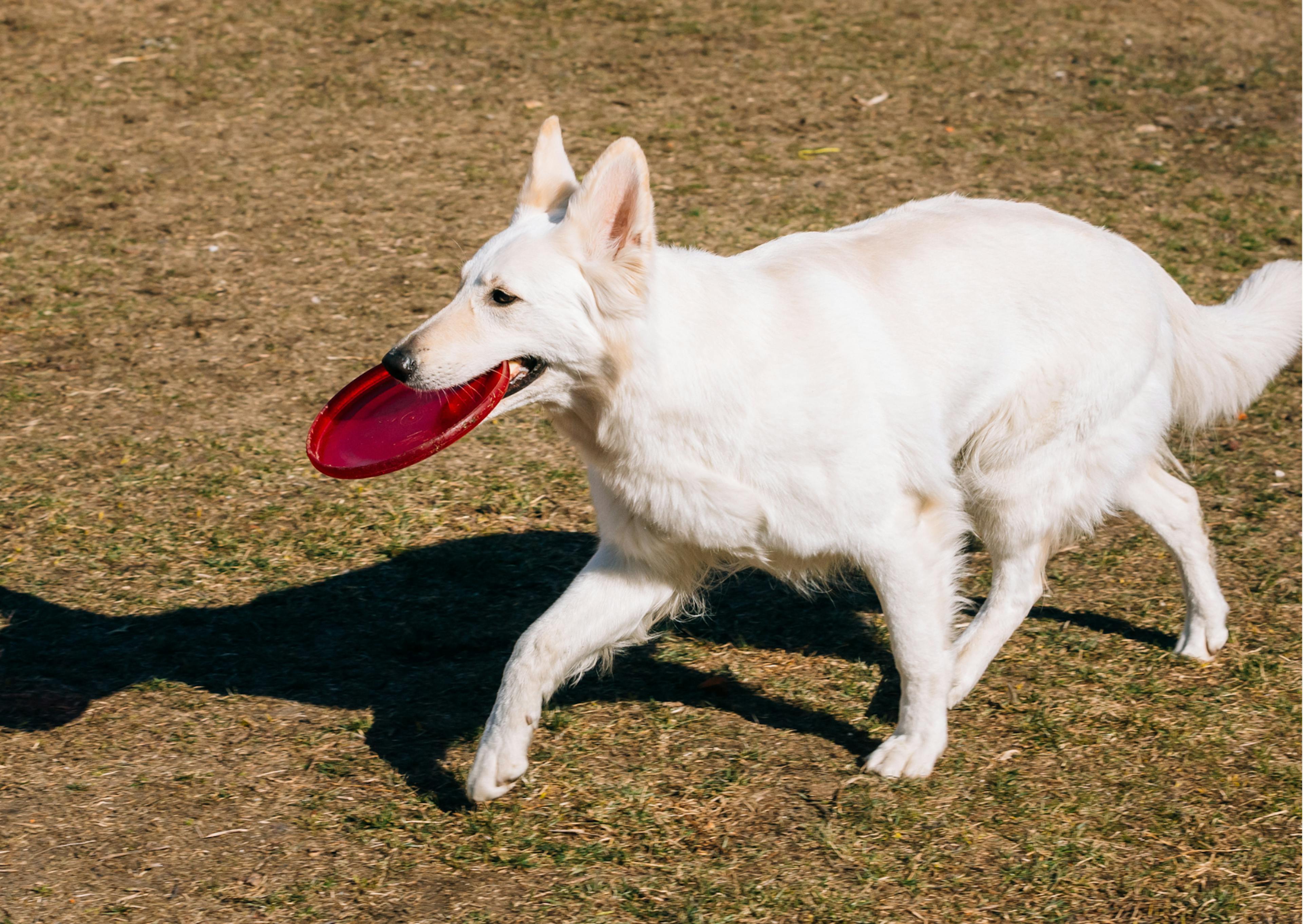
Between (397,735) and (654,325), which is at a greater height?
(654,325)

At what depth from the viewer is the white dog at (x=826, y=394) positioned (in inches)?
143

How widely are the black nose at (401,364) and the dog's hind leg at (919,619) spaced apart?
1.49 m

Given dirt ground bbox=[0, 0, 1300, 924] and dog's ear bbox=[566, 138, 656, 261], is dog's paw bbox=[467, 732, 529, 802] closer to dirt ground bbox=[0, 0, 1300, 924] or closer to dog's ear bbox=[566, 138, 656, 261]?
dirt ground bbox=[0, 0, 1300, 924]

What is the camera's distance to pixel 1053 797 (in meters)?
4.38

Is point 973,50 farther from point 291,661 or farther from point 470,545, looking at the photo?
point 291,661

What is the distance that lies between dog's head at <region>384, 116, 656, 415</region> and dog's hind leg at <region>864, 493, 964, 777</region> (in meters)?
1.13

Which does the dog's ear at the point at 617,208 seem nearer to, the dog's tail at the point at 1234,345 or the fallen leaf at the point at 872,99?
the dog's tail at the point at 1234,345

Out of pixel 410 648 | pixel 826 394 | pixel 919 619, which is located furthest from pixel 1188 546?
pixel 410 648

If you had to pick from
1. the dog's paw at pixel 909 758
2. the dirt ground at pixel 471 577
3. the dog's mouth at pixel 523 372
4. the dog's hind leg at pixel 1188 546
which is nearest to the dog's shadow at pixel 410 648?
the dirt ground at pixel 471 577

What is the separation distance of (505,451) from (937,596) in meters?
2.77

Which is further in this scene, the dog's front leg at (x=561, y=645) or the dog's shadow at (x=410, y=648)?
the dog's shadow at (x=410, y=648)

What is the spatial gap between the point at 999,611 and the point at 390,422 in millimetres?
2277

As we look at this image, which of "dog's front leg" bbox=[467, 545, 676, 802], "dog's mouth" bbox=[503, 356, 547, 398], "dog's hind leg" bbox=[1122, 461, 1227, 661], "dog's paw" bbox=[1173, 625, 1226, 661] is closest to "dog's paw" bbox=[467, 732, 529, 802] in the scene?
"dog's front leg" bbox=[467, 545, 676, 802]

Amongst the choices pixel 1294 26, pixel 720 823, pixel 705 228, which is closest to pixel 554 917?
pixel 720 823
